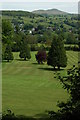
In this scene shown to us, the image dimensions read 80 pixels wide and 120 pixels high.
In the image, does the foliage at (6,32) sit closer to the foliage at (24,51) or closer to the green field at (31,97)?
the foliage at (24,51)

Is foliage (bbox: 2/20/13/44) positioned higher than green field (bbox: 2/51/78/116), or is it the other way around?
foliage (bbox: 2/20/13/44)

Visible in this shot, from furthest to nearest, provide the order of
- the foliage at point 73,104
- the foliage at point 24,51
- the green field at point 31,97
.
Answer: the foliage at point 24,51, the green field at point 31,97, the foliage at point 73,104

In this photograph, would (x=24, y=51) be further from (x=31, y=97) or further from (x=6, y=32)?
(x=31, y=97)

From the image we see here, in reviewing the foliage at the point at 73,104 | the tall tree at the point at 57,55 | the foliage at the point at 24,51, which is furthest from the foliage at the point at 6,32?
the foliage at the point at 73,104

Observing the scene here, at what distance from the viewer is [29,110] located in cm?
1952

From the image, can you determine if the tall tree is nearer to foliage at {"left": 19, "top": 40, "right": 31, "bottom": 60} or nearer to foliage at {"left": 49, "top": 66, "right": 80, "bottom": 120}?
foliage at {"left": 19, "top": 40, "right": 31, "bottom": 60}

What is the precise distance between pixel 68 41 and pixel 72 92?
103502 mm

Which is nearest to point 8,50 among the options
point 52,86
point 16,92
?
point 52,86

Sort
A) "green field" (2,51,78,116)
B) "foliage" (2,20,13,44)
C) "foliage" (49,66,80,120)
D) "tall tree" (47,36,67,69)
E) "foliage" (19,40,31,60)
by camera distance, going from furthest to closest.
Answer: "foliage" (19,40,31,60)
"tall tree" (47,36,67,69)
"foliage" (2,20,13,44)
"green field" (2,51,78,116)
"foliage" (49,66,80,120)

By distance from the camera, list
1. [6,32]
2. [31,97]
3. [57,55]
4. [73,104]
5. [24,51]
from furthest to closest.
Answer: [24,51] < [6,32] < [57,55] < [31,97] < [73,104]

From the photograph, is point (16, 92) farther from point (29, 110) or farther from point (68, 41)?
point (68, 41)

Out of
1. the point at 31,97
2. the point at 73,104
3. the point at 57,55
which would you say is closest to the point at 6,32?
the point at 57,55

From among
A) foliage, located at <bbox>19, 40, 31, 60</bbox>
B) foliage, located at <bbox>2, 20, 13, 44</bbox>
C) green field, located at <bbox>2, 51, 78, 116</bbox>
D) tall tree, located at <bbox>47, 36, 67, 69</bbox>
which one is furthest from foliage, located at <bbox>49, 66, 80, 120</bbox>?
foliage, located at <bbox>19, 40, 31, 60</bbox>

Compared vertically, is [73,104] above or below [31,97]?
above
